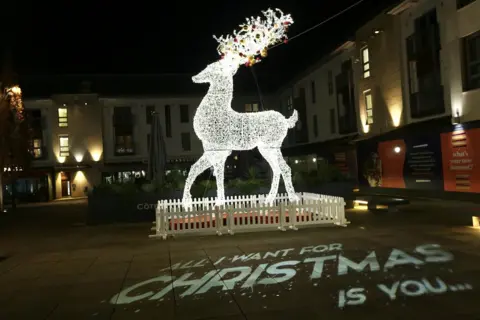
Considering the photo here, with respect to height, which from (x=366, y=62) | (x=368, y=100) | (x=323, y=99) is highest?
(x=366, y=62)

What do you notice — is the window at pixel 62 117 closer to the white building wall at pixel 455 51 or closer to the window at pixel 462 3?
the white building wall at pixel 455 51

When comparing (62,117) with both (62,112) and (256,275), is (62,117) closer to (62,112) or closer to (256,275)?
(62,112)

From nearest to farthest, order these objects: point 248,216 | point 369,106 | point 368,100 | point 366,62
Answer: point 248,216
point 366,62
point 369,106
point 368,100

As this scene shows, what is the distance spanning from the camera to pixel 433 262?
8570 mm

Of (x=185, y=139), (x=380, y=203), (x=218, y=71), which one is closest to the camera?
(x=218, y=71)

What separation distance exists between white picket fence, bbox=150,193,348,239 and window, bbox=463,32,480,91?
1043cm

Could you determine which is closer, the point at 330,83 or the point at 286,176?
the point at 286,176

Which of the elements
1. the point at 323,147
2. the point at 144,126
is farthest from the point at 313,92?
the point at 144,126

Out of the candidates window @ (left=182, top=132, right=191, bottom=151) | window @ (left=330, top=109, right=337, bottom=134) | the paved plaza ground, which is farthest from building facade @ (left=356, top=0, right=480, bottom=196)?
window @ (left=182, top=132, right=191, bottom=151)

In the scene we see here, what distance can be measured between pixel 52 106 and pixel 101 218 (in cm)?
2696

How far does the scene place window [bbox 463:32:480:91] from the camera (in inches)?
784

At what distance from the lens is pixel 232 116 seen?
570 inches

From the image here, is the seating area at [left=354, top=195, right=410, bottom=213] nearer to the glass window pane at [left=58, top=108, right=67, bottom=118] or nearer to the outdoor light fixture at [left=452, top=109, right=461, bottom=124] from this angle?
the outdoor light fixture at [left=452, top=109, right=461, bottom=124]

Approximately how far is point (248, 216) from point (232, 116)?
3.22m
